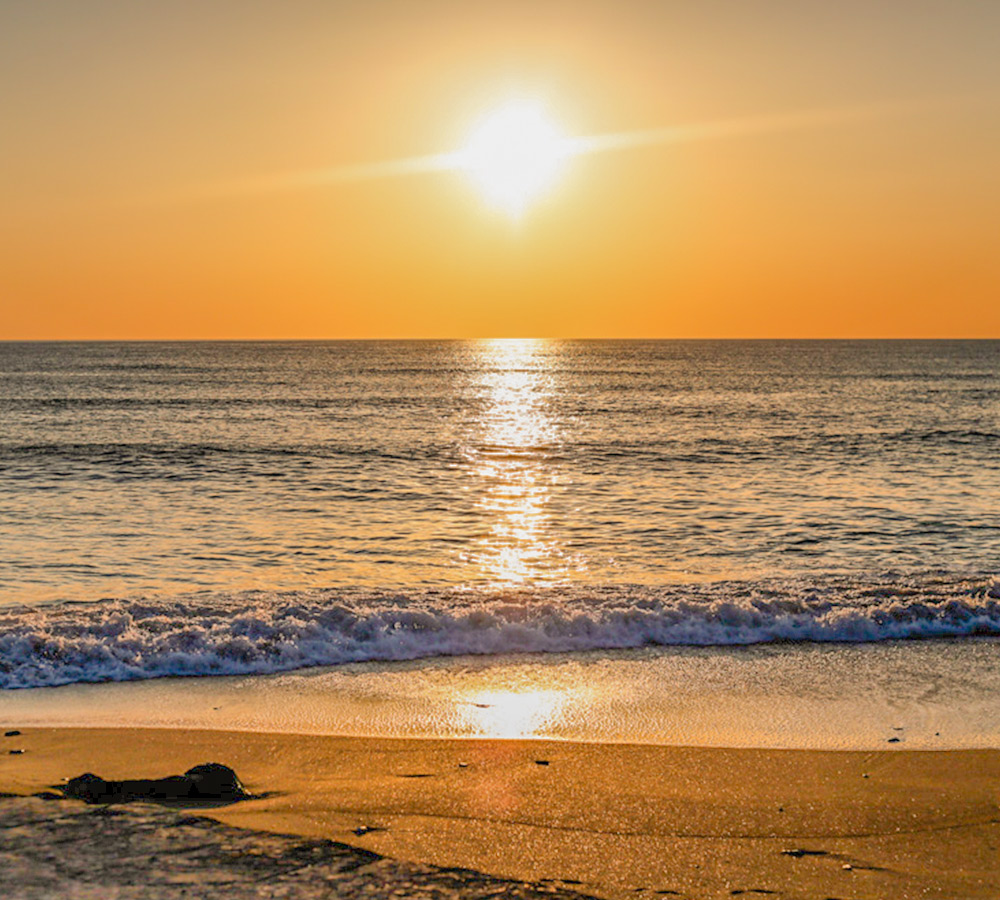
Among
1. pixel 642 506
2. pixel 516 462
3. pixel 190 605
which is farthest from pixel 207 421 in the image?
pixel 190 605

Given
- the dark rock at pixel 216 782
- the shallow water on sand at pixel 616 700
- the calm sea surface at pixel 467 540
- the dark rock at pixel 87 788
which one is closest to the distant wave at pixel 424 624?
the calm sea surface at pixel 467 540

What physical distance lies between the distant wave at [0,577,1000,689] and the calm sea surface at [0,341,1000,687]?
4cm

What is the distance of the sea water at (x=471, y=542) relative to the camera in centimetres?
1266

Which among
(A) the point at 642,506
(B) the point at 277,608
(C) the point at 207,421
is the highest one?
(C) the point at 207,421

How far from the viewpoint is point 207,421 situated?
48.5 m

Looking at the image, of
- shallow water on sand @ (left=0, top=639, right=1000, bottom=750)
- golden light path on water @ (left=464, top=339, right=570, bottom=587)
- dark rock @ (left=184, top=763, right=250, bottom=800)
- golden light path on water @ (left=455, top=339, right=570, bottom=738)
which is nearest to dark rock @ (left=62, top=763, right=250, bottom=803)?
dark rock @ (left=184, top=763, right=250, bottom=800)

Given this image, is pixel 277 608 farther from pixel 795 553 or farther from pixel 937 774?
pixel 795 553

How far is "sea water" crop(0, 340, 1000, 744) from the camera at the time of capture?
41.5ft

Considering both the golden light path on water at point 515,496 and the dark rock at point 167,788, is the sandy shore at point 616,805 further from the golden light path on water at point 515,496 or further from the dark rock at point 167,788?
the golden light path on water at point 515,496

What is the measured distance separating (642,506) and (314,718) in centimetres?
1523

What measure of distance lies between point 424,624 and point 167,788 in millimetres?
5980

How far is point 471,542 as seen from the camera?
19.0 meters

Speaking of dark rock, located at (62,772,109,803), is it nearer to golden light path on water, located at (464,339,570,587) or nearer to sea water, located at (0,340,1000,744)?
sea water, located at (0,340,1000,744)

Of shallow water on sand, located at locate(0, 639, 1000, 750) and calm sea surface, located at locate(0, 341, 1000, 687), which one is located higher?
calm sea surface, located at locate(0, 341, 1000, 687)
